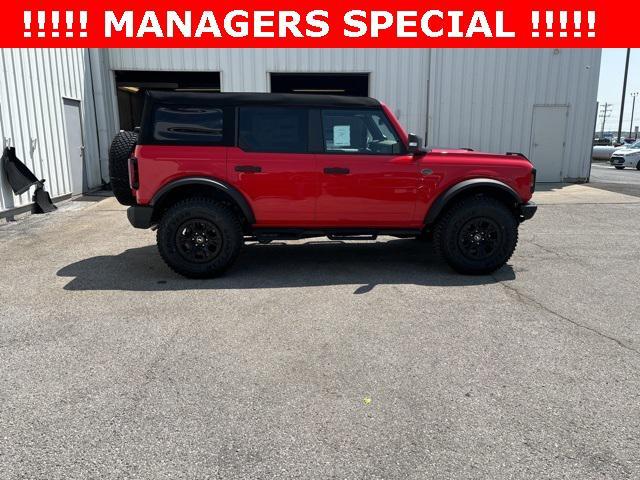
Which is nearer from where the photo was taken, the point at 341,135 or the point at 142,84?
the point at 341,135

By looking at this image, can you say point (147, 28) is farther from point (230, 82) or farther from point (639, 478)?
point (639, 478)

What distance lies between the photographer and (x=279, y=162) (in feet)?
17.0

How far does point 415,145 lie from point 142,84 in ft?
48.7

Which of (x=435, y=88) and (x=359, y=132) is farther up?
(x=435, y=88)

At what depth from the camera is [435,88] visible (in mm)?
13547

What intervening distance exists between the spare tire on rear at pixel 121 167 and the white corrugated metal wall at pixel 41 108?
4216mm

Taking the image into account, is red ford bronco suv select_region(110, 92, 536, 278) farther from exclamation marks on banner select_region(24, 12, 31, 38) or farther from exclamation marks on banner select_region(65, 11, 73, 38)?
exclamation marks on banner select_region(65, 11, 73, 38)

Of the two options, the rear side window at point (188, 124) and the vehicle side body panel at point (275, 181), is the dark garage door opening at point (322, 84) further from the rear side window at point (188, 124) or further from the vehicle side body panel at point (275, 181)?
the vehicle side body panel at point (275, 181)

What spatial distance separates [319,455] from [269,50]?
12263mm

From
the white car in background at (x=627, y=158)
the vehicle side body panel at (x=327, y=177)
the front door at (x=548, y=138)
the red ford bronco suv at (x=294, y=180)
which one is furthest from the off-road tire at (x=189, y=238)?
the white car in background at (x=627, y=158)

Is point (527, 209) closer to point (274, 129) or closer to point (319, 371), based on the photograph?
point (274, 129)

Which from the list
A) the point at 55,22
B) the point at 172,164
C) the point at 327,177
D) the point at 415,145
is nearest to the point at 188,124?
the point at 172,164

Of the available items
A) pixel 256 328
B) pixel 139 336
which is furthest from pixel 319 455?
pixel 139 336

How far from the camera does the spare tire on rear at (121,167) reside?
5.38m
